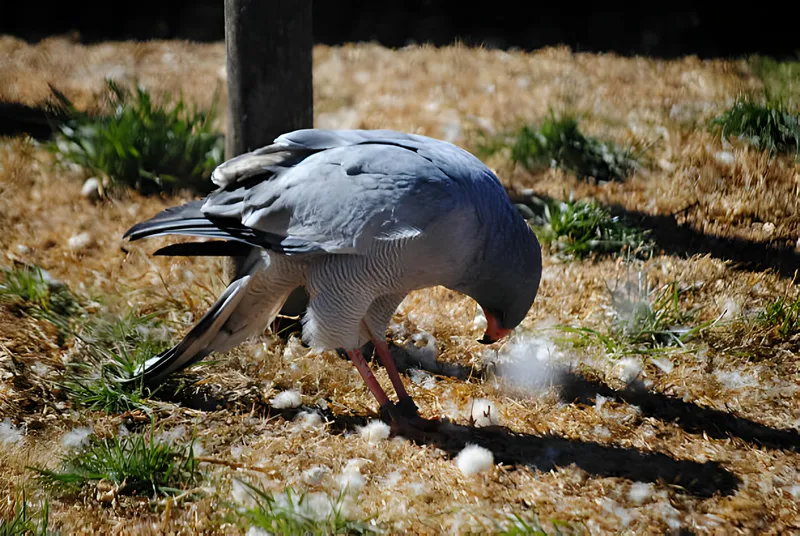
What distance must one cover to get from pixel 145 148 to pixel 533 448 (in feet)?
9.03

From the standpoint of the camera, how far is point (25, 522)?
200cm

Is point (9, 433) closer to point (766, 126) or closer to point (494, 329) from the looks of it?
point (494, 329)

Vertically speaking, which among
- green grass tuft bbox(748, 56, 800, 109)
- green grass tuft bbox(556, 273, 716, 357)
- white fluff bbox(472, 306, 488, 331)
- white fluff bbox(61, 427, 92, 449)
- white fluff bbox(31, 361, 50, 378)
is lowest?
white fluff bbox(61, 427, 92, 449)

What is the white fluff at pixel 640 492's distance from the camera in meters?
2.33

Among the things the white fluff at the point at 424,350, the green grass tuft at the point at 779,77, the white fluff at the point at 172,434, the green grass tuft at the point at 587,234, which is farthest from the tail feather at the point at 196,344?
the green grass tuft at the point at 779,77

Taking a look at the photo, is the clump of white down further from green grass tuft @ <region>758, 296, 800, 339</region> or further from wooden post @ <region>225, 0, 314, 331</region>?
wooden post @ <region>225, 0, 314, 331</region>

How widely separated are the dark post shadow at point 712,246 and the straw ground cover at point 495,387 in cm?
1

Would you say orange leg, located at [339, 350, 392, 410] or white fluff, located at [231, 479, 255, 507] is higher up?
orange leg, located at [339, 350, 392, 410]

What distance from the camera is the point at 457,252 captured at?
7.92 ft

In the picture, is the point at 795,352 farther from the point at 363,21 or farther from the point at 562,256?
the point at 363,21

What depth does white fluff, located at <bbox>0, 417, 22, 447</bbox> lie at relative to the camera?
97.0 inches

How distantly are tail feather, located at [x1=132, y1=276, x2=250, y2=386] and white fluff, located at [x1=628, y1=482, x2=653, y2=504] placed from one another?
1.58 metres

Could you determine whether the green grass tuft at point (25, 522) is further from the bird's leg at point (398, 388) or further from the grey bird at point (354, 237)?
the bird's leg at point (398, 388)

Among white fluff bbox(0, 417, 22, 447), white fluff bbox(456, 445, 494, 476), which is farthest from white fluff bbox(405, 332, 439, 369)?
white fluff bbox(0, 417, 22, 447)
